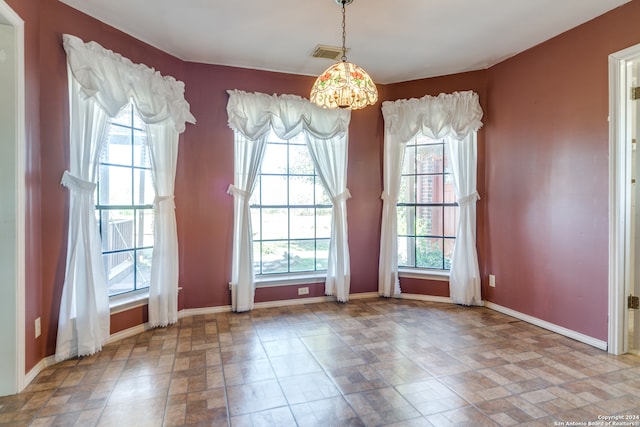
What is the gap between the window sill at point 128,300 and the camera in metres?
3.18

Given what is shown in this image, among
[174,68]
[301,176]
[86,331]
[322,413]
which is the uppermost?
[174,68]

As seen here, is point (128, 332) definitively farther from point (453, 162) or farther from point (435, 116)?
point (435, 116)

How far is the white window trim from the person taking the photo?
418cm

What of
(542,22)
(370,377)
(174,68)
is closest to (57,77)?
(174,68)

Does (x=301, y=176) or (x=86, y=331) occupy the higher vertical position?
(x=301, y=176)

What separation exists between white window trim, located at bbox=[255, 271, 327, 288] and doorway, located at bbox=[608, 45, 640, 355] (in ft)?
9.33

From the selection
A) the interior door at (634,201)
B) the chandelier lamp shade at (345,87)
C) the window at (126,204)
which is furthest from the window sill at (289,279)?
the interior door at (634,201)

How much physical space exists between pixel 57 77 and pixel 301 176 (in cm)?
255

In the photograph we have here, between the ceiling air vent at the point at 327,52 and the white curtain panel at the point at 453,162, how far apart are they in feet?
3.34

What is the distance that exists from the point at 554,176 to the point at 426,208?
4.94 feet

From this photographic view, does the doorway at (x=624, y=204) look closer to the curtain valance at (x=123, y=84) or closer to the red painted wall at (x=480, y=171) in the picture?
the red painted wall at (x=480, y=171)

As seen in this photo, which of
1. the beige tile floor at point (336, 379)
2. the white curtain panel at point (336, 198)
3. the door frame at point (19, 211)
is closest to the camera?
the beige tile floor at point (336, 379)

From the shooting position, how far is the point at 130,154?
342cm

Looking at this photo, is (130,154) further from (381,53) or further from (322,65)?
(381,53)
